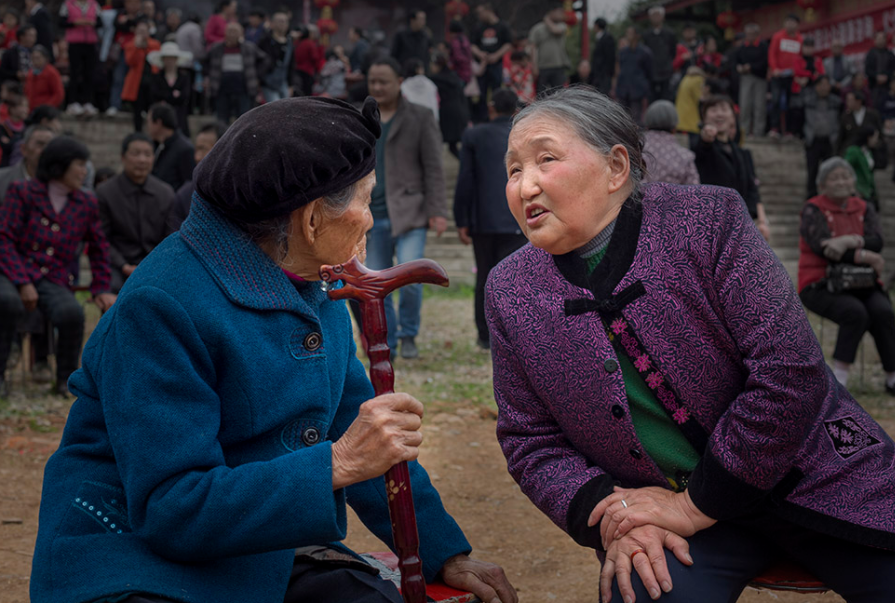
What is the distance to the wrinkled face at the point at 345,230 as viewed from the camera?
202 centimetres

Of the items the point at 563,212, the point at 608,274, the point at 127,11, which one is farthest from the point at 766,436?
the point at 127,11

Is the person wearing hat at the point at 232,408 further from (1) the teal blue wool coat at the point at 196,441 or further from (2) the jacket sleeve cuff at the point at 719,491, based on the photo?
(2) the jacket sleeve cuff at the point at 719,491

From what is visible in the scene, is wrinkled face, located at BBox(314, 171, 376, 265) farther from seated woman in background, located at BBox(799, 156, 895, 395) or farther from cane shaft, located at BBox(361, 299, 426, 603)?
seated woman in background, located at BBox(799, 156, 895, 395)

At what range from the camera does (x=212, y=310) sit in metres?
1.87

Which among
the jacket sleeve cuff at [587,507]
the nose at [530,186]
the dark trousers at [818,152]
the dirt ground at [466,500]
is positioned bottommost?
the dirt ground at [466,500]

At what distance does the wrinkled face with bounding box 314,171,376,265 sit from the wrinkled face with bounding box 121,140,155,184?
578 centimetres

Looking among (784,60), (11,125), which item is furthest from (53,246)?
(784,60)

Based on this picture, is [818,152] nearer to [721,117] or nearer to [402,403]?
[721,117]

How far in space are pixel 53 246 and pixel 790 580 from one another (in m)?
5.82

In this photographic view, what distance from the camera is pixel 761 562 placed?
2.31 m

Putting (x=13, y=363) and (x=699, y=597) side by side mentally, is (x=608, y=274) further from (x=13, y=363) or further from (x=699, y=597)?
(x=13, y=363)

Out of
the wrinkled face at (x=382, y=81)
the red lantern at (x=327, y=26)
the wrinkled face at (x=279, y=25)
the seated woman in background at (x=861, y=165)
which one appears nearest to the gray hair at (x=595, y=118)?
the wrinkled face at (x=382, y=81)

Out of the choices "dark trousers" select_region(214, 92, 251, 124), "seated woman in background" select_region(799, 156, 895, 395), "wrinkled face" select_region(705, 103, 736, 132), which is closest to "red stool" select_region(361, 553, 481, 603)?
"seated woman in background" select_region(799, 156, 895, 395)

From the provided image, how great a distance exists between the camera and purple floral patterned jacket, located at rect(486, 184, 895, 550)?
2141 mm
